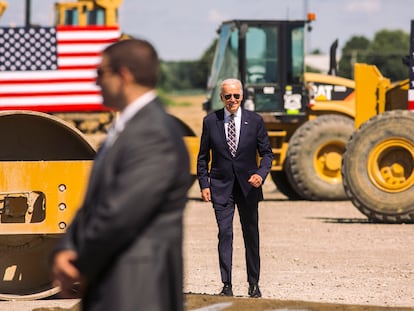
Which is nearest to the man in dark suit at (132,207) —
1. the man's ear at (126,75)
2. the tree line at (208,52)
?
the man's ear at (126,75)

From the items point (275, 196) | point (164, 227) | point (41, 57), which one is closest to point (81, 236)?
point (164, 227)

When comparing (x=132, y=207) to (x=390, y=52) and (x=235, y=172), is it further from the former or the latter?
(x=390, y=52)

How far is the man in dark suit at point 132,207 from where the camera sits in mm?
4688

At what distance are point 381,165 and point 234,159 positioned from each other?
7.34 m

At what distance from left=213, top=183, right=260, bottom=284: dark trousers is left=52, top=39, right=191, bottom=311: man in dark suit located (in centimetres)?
518

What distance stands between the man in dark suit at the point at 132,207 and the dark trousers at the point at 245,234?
518cm

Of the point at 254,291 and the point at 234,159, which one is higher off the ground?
the point at 234,159

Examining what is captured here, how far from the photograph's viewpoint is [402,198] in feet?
54.9

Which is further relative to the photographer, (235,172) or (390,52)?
(390,52)

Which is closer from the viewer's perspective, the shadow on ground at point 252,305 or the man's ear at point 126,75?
the man's ear at point 126,75

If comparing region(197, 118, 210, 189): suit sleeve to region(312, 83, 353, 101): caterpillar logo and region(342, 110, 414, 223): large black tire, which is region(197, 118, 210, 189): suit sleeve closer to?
region(342, 110, 414, 223): large black tire

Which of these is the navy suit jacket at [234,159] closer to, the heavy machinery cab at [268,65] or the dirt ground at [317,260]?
the dirt ground at [317,260]

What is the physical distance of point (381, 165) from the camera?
1731 centimetres

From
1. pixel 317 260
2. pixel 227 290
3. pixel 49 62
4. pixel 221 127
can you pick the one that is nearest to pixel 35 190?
pixel 221 127
